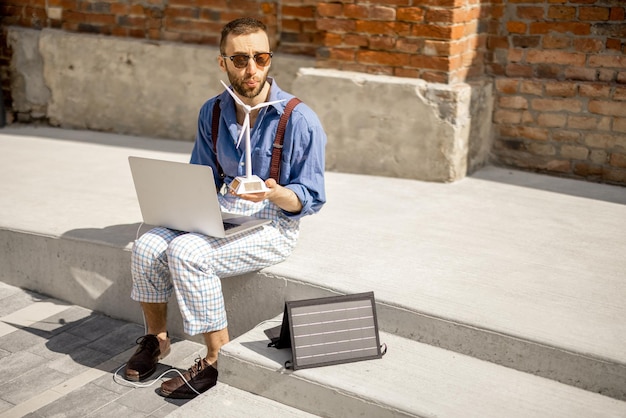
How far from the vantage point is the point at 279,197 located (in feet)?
11.1

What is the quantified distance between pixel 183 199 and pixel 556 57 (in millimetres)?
2866

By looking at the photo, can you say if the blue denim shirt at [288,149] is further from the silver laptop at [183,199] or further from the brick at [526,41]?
the brick at [526,41]

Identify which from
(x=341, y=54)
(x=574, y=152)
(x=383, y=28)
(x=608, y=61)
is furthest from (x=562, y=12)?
(x=341, y=54)

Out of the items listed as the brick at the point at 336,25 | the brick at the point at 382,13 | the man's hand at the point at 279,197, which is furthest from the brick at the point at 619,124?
the man's hand at the point at 279,197

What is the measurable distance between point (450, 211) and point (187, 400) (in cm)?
195

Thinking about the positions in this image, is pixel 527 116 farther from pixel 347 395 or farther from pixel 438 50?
pixel 347 395

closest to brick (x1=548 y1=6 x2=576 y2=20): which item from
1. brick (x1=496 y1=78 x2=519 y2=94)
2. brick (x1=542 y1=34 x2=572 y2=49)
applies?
brick (x1=542 y1=34 x2=572 y2=49)

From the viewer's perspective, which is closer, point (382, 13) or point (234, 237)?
point (234, 237)

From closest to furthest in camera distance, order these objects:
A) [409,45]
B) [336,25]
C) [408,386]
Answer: [408,386] < [409,45] < [336,25]

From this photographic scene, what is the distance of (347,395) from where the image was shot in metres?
3.02

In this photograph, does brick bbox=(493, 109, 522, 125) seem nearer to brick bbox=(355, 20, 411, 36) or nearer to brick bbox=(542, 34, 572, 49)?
brick bbox=(542, 34, 572, 49)

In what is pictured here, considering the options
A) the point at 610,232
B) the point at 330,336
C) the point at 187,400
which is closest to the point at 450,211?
the point at 610,232

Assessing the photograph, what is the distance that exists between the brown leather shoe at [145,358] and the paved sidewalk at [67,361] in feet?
0.15

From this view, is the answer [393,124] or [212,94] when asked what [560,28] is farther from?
[212,94]
